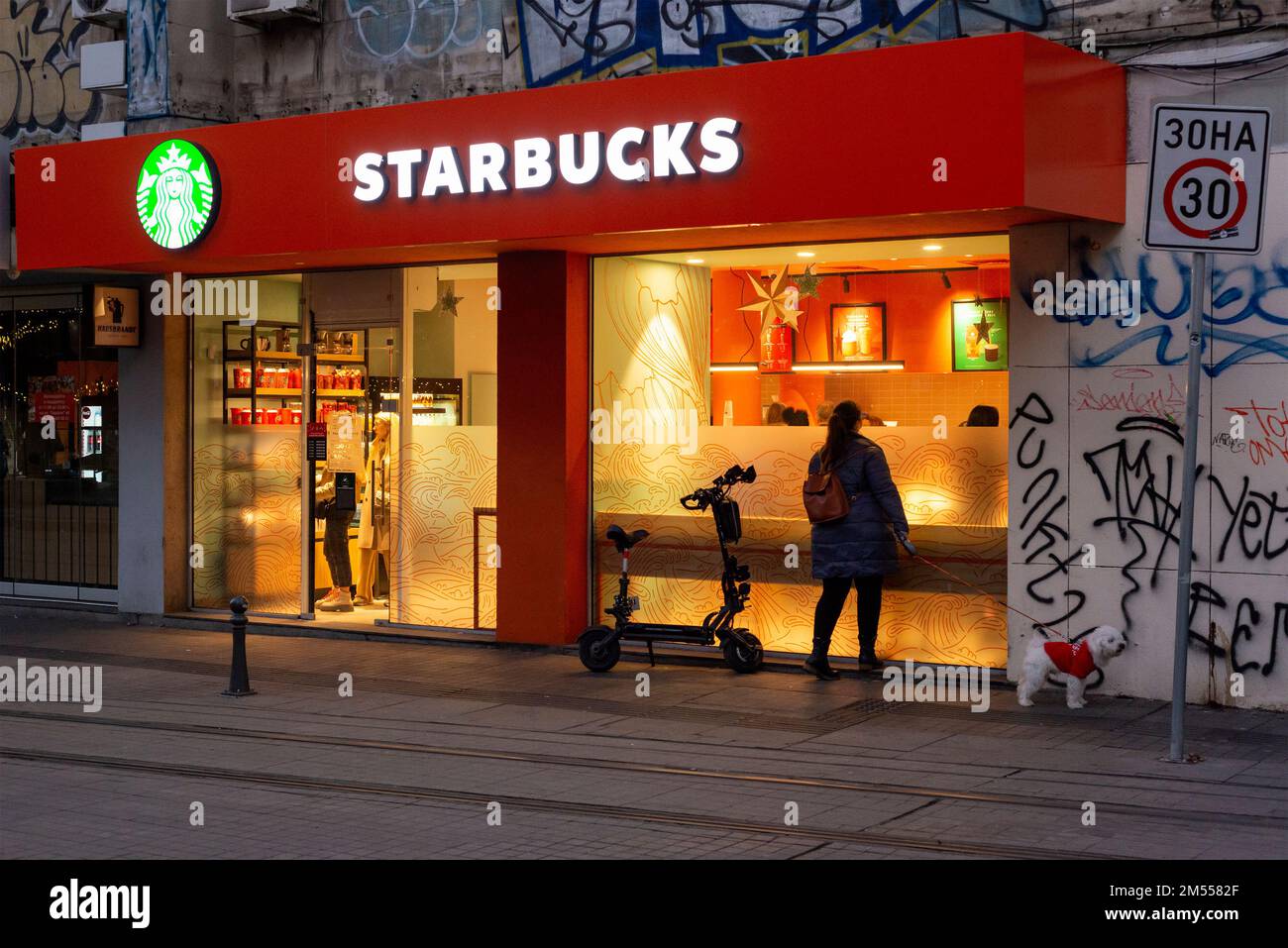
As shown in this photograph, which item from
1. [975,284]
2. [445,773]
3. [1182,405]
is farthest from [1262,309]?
[445,773]

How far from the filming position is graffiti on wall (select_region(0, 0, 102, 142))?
1634 cm

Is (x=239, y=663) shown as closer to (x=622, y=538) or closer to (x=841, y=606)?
(x=622, y=538)

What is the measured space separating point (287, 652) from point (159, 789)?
543 cm

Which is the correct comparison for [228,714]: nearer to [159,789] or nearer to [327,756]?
[327,756]

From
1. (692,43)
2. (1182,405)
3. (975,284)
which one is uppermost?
(692,43)

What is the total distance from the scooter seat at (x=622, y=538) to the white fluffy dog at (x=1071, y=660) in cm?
312

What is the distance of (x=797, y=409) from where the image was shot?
13.6 metres

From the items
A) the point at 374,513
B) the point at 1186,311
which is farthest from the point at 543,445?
the point at 1186,311

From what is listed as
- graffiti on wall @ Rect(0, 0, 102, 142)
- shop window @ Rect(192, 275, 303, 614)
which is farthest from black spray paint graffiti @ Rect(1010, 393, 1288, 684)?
graffiti on wall @ Rect(0, 0, 102, 142)

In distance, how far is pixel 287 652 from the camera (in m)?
14.0

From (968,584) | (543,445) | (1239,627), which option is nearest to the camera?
(1239,627)

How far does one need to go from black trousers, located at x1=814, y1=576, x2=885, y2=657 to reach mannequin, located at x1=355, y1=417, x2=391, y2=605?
184 inches

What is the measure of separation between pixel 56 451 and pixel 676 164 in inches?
338
